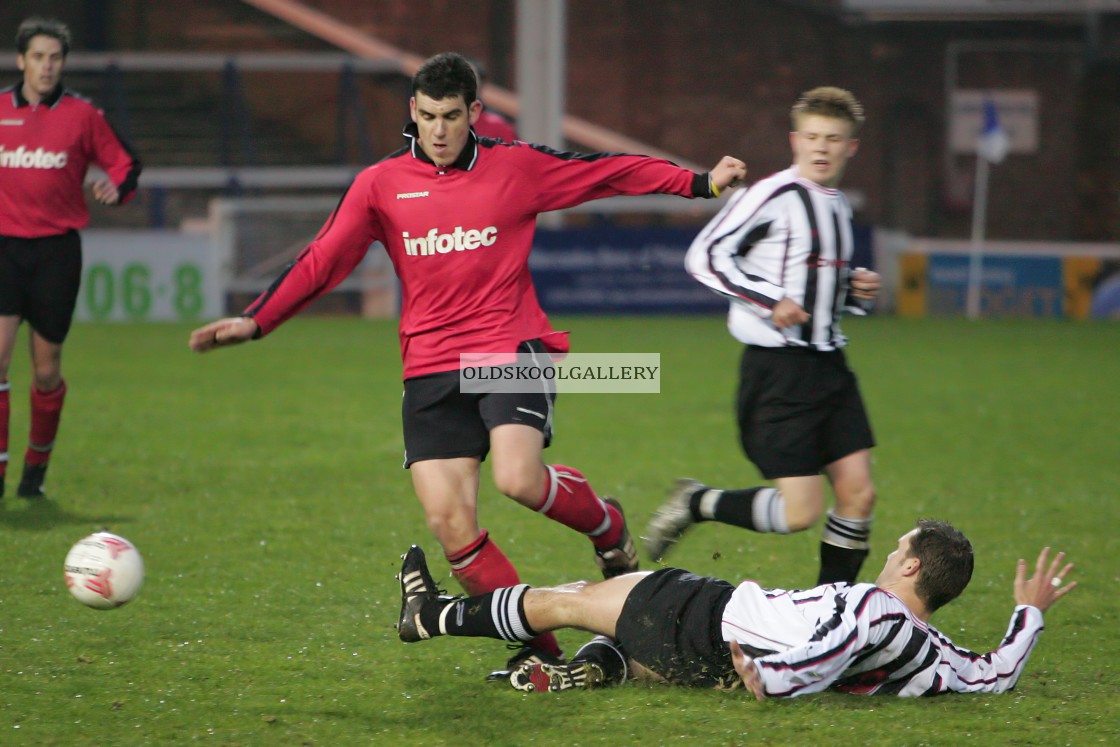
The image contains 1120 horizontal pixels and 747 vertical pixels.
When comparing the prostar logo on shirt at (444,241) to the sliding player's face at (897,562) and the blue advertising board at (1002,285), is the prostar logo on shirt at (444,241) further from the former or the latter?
the blue advertising board at (1002,285)

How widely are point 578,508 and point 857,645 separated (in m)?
1.11

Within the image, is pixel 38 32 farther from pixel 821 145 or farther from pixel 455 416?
pixel 821 145

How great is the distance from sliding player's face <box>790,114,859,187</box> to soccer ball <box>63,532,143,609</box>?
99.0 inches

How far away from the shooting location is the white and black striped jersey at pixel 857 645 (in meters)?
3.64

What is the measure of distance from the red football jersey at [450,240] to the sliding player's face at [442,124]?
48mm

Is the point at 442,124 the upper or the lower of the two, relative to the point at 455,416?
upper

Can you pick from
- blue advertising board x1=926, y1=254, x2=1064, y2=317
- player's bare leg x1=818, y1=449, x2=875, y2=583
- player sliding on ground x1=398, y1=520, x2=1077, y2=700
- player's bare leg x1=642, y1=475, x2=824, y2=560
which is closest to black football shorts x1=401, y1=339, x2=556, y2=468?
player sliding on ground x1=398, y1=520, x2=1077, y2=700

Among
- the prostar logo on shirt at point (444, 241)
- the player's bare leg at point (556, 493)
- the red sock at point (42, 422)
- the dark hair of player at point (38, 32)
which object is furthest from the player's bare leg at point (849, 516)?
the dark hair of player at point (38, 32)

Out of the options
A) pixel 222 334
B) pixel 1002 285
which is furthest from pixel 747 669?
pixel 1002 285

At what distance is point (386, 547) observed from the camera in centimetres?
585

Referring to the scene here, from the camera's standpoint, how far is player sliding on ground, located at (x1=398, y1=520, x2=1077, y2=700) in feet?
12.1

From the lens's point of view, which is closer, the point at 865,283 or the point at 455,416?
the point at 455,416

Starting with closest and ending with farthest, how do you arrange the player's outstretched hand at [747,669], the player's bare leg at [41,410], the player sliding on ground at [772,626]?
the player's outstretched hand at [747,669] < the player sliding on ground at [772,626] < the player's bare leg at [41,410]

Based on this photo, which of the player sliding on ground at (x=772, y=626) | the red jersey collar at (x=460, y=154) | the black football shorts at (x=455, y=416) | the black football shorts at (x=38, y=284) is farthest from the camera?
the black football shorts at (x=38, y=284)
